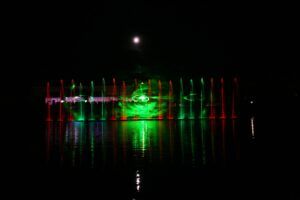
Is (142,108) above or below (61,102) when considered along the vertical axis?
below

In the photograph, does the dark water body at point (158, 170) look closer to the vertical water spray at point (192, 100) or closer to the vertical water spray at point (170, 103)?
the vertical water spray at point (192, 100)

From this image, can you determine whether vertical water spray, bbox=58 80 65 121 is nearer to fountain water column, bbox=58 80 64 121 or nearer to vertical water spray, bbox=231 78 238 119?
fountain water column, bbox=58 80 64 121

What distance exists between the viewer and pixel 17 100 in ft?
101

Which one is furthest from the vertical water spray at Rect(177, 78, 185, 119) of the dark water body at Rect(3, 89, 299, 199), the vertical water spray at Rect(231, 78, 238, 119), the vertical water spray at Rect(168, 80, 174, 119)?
the dark water body at Rect(3, 89, 299, 199)

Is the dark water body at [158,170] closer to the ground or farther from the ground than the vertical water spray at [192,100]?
closer to the ground

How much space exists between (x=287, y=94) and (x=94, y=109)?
738 inches

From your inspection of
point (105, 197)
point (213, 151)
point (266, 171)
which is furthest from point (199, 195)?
point (213, 151)

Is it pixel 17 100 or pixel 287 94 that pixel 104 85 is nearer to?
pixel 17 100

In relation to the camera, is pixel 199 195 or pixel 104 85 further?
pixel 104 85

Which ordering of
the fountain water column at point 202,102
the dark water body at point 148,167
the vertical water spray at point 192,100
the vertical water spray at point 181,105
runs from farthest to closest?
the fountain water column at point 202,102, the vertical water spray at point 192,100, the vertical water spray at point 181,105, the dark water body at point 148,167

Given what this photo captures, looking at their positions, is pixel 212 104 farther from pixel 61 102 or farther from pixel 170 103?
pixel 61 102

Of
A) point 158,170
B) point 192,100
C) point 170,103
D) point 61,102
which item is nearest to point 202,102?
point 192,100

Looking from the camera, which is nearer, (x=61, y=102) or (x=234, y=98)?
(x=61, y=102)

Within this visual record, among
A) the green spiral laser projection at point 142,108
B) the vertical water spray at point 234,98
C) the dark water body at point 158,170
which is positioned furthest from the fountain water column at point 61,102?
the dark water body at point 158,170
